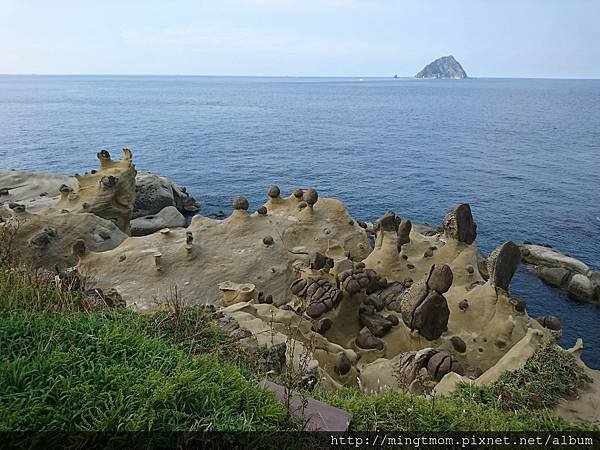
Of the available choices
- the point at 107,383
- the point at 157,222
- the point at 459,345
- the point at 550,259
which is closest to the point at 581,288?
the point at 550,259

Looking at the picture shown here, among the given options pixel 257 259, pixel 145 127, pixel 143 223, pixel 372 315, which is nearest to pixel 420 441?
pixel 372 315

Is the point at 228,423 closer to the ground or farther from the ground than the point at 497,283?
farther from the ground

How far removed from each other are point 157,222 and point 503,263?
98.0 ft

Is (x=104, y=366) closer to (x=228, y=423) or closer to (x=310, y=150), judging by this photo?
(x=228, y=423)

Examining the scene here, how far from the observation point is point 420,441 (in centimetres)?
741

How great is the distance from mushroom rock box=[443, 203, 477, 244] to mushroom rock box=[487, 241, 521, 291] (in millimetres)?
3969

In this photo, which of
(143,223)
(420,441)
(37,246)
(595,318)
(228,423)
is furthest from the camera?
(143,223)

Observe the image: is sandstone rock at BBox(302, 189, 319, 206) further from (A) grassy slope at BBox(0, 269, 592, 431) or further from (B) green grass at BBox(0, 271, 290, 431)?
(B) green grass at BBox(0, 271, 290, 431)

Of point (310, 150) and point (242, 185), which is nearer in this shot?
point (242, 185)

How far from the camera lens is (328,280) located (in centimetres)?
2081

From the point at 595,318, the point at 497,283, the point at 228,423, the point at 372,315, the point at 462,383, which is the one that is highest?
the point at 228,423

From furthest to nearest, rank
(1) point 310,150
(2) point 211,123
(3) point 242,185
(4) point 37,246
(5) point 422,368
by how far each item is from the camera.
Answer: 1. (2) point 211,123
2. (1) point 310,150
3. (3) point 242,185
4. (4) point 37,246
5. (5) point 422,368

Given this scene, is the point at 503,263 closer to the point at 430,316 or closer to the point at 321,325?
the point at 430,316

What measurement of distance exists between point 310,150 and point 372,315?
63.7 meters
